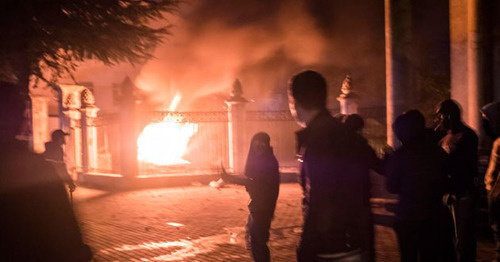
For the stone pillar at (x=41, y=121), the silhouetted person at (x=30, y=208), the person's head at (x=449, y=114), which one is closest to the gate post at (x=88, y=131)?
the stone pillar at (x=41, y=121)

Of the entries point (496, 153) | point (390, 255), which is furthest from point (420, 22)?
point (496, 153)

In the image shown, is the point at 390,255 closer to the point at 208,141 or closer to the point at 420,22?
the point at 208,141

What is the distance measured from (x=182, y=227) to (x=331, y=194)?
681 centimetres

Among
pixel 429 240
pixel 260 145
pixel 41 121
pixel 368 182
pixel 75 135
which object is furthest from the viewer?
pixel 41 121

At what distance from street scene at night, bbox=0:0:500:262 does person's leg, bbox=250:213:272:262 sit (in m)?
0.02

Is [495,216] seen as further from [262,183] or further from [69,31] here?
[69,31]

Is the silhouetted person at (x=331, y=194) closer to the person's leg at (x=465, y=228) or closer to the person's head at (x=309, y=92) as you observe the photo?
the person's head at (x=309, y=92)

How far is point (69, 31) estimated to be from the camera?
38.7 feet

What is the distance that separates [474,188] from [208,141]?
1404 cm

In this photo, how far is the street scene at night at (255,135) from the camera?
7.99ft

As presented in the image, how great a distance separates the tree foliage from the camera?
424 inches

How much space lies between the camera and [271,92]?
27.1 metres

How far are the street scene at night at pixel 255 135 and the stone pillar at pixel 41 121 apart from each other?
7 cm

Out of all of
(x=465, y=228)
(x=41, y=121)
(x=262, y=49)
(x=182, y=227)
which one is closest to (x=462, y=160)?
(x=465, y=228)
